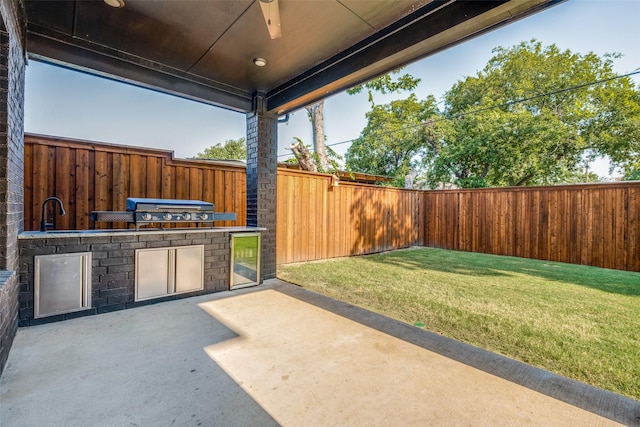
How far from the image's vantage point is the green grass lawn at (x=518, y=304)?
85.9 inches

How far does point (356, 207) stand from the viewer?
729 cm

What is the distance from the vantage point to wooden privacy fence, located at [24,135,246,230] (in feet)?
10.3

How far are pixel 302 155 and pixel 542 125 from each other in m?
9.15

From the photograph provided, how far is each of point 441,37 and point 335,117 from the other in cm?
1058

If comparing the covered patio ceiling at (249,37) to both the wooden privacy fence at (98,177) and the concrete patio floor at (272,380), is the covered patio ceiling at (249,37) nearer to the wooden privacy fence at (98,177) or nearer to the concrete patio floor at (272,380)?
the wooden privacy fence at (98,177)

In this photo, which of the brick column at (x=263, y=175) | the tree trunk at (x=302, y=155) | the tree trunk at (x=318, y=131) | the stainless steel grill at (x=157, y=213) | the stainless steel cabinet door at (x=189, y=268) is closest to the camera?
the stainless steel grill at (x=157, y=213)

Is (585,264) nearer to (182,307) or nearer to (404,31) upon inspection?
(404,31)

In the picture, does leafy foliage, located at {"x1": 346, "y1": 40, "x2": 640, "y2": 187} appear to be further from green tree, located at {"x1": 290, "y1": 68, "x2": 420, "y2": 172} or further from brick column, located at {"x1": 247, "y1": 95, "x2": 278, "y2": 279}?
brick column, located at {"x1": 247, "y1": 95, "x2": 278, "y2": 279}

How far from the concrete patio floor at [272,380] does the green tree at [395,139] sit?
12.5 metres

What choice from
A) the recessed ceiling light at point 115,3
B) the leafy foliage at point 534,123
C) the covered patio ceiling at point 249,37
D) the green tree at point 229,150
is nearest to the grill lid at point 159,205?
the covered patio ceiling at point 249,37

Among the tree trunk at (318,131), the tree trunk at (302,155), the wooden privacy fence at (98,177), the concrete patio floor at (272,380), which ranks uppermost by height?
the tree trunk at (318,131)

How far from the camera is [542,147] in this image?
33.5 feet

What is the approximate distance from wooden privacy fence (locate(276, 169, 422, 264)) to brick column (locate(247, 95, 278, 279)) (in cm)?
109

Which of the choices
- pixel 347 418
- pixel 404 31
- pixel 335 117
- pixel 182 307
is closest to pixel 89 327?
pixel 182 307
